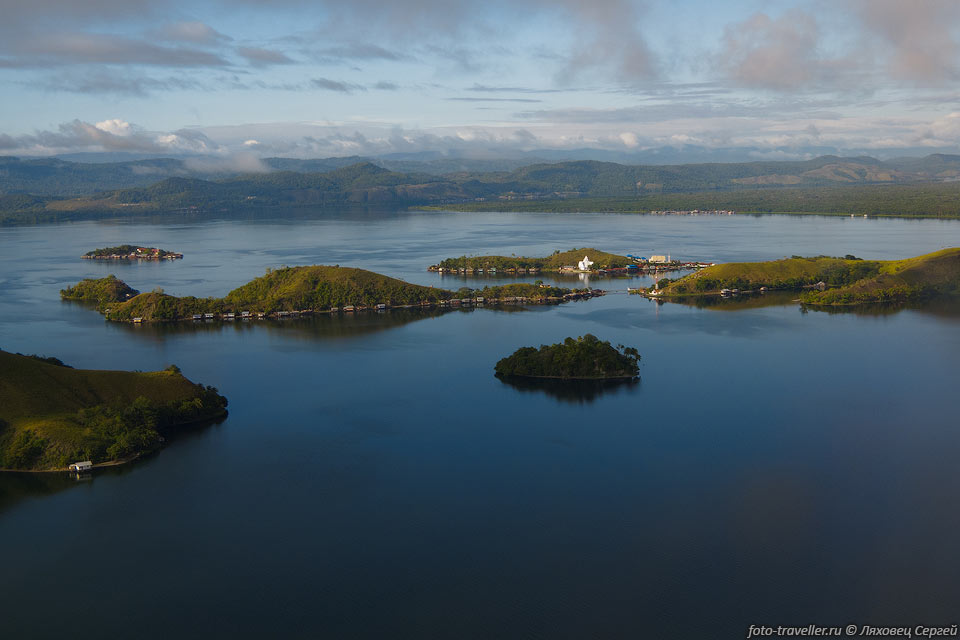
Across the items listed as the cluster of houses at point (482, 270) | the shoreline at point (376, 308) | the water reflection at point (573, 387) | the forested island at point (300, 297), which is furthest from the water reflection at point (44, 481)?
the cluster of houses at point (482, 270)

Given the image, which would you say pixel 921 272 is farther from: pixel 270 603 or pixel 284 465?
pixel 270 603

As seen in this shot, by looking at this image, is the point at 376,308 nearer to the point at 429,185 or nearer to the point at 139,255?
the point at 139,255

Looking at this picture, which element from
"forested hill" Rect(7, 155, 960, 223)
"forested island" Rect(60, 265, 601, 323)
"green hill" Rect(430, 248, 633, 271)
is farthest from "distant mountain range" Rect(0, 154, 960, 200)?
"forested island" Rect(60, 265, 601, 323)

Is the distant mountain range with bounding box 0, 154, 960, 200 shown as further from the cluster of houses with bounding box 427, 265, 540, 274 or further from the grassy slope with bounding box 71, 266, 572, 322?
the grassy slope with bounding box 71, 266, 572, 322

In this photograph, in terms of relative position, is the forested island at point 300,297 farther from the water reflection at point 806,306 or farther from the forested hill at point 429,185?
the forested hill at point 429,185

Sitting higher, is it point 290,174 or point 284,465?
point 290,174

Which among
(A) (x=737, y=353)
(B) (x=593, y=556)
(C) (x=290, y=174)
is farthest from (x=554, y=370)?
(C) (x=290, y=174)

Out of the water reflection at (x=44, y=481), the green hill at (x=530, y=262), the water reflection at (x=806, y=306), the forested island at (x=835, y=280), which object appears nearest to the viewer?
the water reflection at (x=44, y=481)
